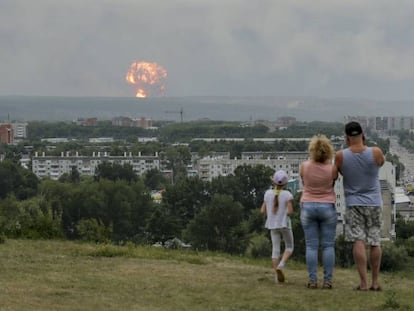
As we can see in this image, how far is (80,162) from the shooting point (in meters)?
87.8

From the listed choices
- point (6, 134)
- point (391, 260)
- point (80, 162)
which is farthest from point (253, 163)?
point (6, 134)

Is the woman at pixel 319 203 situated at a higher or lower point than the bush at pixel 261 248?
higher

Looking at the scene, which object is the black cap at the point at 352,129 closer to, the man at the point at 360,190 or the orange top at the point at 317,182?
the man at the point at 360,190

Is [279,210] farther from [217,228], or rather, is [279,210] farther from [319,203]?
[217,228]

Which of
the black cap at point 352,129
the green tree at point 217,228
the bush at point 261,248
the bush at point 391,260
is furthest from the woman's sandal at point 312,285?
the green tree at point 217,228

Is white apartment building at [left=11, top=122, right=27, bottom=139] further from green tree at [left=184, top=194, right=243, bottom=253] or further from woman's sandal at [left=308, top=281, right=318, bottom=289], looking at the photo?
woman's sandal at [left=308, top=281, right=318, bottom=289]

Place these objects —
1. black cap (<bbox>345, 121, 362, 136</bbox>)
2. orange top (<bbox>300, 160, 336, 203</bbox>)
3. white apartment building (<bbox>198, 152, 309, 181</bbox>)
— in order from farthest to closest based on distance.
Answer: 1. white apartment building (<bbox>198, 152, 309, 181</bbox>)
2. orange top (<bbox>300, 160, 336, 203</bbox>)
3. black cap (<bbox>345, 121, 362, 136</bbox>)

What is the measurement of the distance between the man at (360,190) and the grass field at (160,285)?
1.44ft

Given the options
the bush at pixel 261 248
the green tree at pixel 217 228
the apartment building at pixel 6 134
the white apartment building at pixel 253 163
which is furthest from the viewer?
the apartment building at pixel 6 134

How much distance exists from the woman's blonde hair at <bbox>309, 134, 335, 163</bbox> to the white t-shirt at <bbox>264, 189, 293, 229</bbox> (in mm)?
614

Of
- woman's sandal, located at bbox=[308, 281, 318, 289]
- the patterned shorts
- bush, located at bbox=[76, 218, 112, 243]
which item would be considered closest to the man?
the patterned shorts

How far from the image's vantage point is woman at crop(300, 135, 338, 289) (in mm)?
Answer: 7367

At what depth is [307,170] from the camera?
7.41m

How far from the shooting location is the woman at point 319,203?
7367 mm
